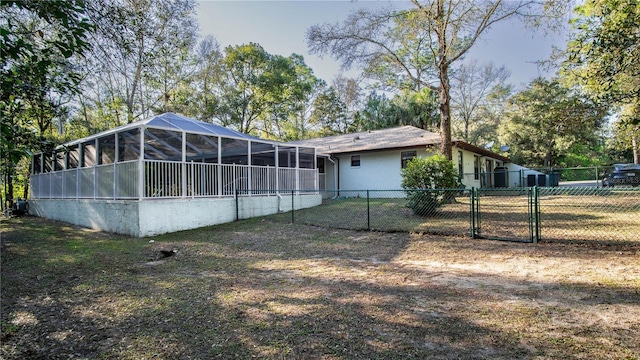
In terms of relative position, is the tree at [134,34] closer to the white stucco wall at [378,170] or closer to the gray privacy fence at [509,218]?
the gray privacy fence at [509,218]

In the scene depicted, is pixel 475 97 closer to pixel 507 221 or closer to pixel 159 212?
pixel 507 221

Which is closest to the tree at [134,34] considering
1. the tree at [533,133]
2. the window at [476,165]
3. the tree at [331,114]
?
the window at [476,165]

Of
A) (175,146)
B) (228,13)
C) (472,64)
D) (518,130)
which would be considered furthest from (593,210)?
(472,64)

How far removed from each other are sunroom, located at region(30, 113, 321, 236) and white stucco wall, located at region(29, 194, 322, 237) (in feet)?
0.08

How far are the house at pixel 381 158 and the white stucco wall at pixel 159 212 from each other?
5.31 meters

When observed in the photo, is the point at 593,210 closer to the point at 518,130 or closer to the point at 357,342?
the point at 357,342

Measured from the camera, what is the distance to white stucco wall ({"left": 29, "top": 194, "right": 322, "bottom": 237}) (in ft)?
28.4

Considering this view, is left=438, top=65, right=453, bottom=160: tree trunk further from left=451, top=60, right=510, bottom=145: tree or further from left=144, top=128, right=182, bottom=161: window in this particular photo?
left=451, top=60, right=510, bottom=145: tree

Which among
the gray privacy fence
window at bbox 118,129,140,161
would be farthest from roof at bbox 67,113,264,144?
the gray privacy fence

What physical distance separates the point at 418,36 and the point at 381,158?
19.7ft

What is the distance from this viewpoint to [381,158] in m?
16.8

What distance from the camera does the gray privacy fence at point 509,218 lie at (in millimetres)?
6613

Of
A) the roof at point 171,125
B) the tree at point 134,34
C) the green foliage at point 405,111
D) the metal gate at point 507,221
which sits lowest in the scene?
the metal gate at point 507,221

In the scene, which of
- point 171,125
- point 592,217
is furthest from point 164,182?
point 592,217
